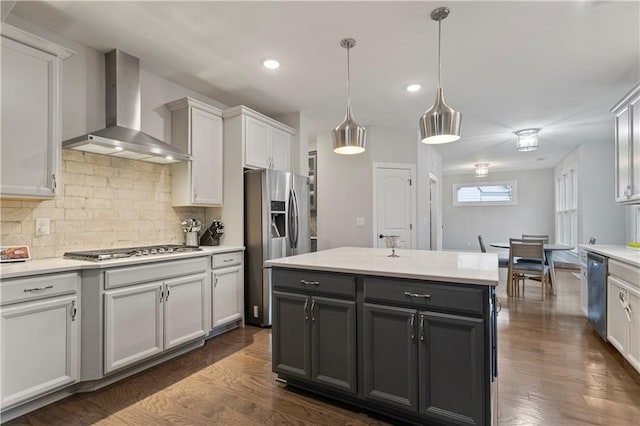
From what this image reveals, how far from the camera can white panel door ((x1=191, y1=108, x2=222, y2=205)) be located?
3473 mm

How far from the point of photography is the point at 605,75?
11.1 feet

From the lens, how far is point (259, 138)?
13.0 ft

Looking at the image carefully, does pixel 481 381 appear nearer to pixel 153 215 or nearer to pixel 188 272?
pixel 188 272

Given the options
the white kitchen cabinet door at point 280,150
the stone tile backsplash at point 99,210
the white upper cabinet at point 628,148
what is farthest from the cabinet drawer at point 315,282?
the white upper cabinet at point 628,148

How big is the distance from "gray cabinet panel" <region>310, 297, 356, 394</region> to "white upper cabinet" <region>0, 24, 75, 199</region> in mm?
2104

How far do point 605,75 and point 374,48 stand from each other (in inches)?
100

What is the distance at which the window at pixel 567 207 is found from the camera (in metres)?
7.21

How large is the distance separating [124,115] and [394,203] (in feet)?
13.0

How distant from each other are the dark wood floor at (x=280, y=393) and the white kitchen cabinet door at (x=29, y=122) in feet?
4.92

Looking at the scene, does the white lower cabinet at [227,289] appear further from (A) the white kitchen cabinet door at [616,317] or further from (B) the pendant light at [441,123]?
(A) the white kitchen cabinet door at [616,317]

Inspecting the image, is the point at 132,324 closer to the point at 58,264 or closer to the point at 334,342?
the point at 58,264

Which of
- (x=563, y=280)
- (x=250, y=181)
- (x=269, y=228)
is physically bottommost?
(x=563, y=280)

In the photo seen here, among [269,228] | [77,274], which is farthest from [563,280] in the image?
[77,274]

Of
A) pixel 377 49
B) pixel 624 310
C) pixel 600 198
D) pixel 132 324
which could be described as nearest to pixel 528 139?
pixel 600 198
